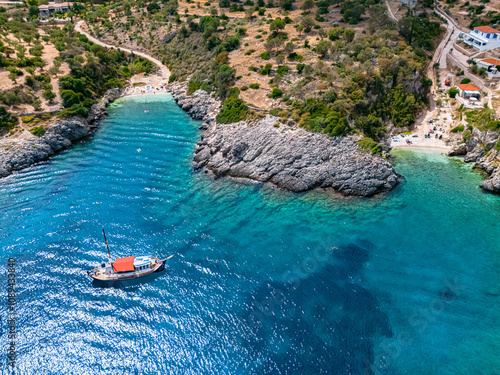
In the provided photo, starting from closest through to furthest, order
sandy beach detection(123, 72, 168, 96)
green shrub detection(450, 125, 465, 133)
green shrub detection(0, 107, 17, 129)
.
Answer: green shrub detection(450, 125, 465, 133)
green shrub detection(0, 107, 17, 129)
sandy beach detection(123, 72, 168, 96)

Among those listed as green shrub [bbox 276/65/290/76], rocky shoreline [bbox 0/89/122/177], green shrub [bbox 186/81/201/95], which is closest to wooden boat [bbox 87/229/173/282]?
rocky shoreline [bbox 0/89/122/177]

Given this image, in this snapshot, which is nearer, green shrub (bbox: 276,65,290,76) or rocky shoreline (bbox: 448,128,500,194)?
rocky shoreline (bbox: 448,128,500,194)

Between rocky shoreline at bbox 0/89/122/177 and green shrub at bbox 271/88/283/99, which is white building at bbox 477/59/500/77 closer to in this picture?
green shrub at bbox 271/88/283/99

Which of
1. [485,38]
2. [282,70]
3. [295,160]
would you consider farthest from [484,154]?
[282,70]

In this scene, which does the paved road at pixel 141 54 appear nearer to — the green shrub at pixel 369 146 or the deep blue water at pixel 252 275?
the deep blue water at pixel 252 275

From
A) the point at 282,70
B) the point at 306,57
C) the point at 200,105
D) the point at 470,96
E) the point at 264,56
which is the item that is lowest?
the point at 200,105

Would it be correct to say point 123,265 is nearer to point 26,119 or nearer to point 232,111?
point 232,111
